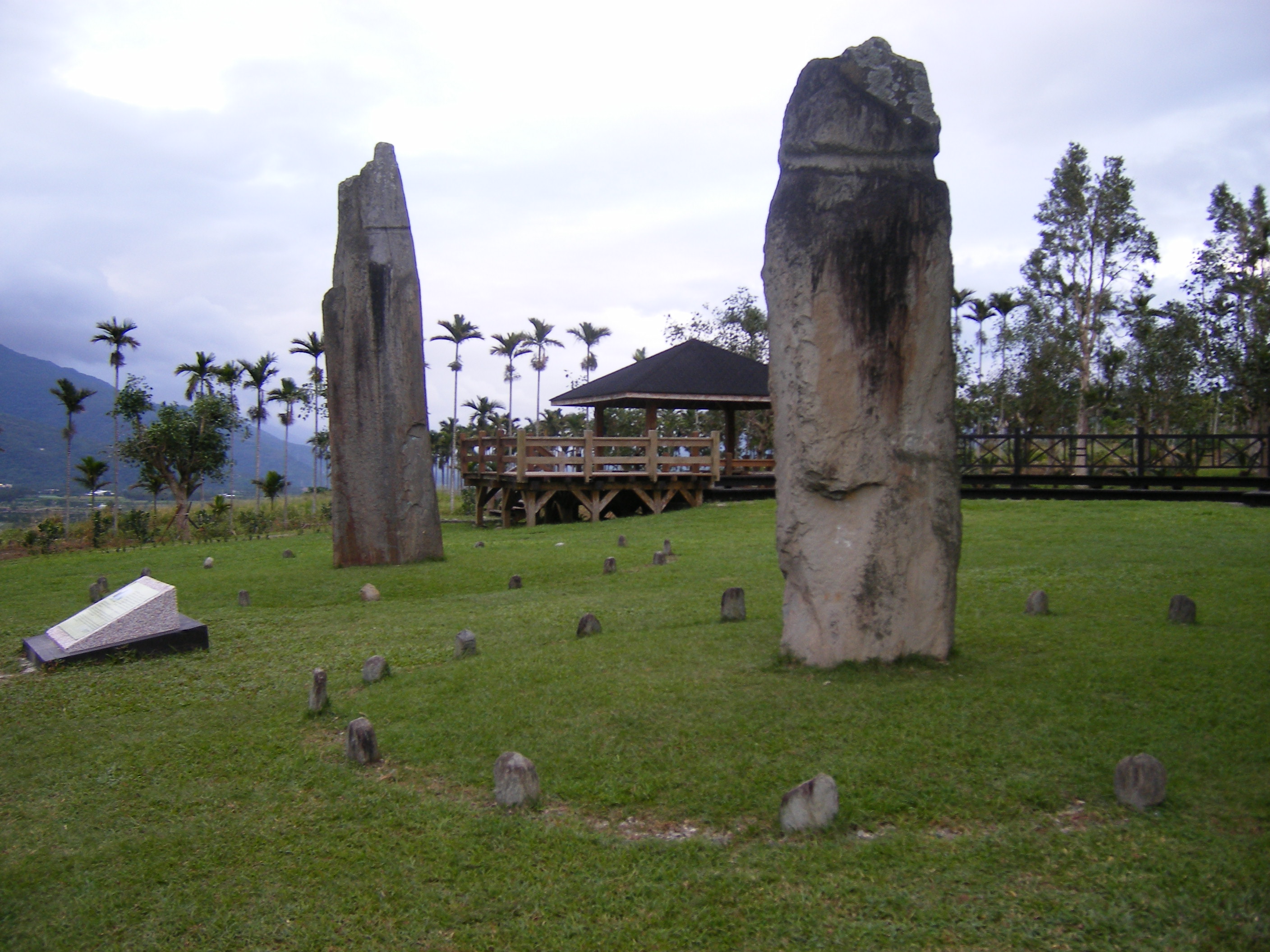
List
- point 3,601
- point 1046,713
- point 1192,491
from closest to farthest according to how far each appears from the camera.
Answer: point 1046,713 < point 3,601 < point 1192,491

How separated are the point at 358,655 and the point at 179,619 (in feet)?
7.07

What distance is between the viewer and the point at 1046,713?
17.2 ft

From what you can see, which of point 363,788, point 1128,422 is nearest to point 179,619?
point 363,788

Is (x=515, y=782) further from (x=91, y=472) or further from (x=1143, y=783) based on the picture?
(x=91, y=472)

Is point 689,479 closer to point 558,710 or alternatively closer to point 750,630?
point 750,630

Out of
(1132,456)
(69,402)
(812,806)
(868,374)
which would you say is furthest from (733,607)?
(69,402)

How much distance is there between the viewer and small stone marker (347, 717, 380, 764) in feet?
16.8

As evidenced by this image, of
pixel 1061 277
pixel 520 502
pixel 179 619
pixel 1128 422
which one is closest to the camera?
pixel 179 619

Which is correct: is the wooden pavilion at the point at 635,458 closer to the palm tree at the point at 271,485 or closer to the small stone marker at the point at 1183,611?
the palm tree at the point at 271,485

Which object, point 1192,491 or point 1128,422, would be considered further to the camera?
point 1128,422

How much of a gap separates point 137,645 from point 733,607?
5.67 meters

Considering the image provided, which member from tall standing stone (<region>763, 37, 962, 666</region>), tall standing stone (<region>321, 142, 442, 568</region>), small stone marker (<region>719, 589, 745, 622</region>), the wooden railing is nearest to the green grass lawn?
small stone marker (<region>719, 589, 745, 622</region>)

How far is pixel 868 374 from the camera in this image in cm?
622

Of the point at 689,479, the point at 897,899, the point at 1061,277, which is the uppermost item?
the point at 1061,277
